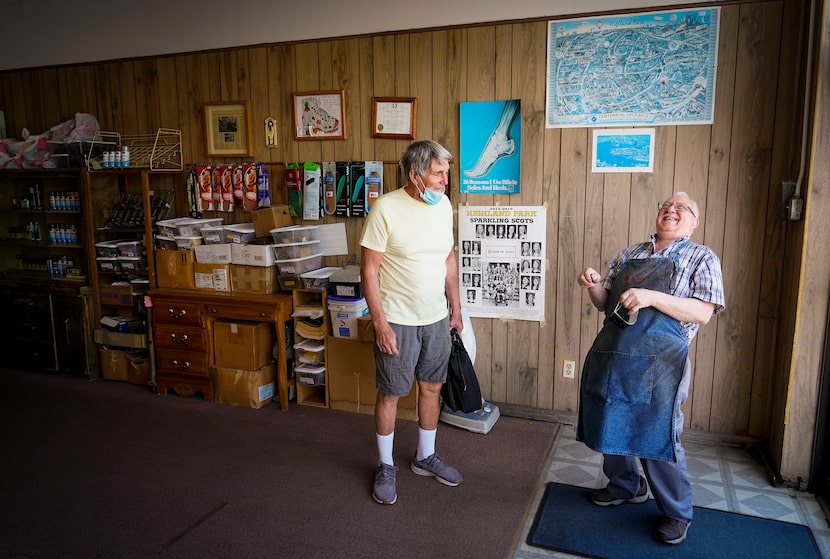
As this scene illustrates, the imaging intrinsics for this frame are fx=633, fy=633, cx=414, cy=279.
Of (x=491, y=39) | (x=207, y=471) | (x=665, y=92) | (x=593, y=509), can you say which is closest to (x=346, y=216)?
(x=491, y=39)

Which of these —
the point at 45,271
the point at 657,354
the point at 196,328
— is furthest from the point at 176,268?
the point at 657,354

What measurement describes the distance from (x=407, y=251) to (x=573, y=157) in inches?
49.5

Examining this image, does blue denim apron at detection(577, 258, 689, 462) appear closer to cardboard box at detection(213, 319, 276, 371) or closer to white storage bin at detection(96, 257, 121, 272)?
cardboard box at detection(213, 319, 276, 371)

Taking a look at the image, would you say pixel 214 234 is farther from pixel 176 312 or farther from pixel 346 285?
pixel 346 285

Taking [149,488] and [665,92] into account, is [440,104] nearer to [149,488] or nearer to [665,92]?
[665,92]

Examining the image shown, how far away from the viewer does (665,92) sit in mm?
3197

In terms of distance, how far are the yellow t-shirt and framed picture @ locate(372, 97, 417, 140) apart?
3.45 feet

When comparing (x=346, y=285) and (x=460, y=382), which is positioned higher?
(x=346, y=285)

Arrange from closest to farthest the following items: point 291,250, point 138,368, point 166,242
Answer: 1. point 291,250
2. point 166,242
3. point 138,368

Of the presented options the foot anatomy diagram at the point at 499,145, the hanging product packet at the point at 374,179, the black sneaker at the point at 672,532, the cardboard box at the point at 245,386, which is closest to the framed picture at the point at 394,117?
the hanging product packet at the point at 374,179

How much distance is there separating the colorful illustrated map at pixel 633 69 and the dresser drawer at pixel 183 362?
101 inches

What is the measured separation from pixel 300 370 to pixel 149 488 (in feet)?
3.80

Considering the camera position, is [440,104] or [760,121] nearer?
[760,121]

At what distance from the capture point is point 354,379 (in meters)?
3.78
